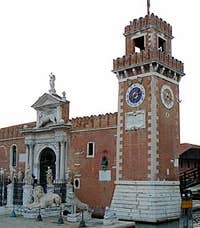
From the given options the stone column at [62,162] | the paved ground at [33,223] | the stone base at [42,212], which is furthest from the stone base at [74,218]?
the stone column at [62,162]

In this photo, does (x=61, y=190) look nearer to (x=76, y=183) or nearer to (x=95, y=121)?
(x=76, y=183)

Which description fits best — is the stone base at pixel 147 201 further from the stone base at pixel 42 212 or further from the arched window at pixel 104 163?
the stone base at pixel 42 212

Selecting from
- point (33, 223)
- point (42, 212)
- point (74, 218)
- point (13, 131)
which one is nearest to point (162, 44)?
point (74, 218)

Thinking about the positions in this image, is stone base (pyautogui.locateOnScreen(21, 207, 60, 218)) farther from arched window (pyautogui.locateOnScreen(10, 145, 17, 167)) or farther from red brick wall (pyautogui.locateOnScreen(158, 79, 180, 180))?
arched window (pyautogui.locateOnScreen(10, 145, 17, 167))

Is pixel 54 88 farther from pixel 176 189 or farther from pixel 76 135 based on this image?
pixel 176 189

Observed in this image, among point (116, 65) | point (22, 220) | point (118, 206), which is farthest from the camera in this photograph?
point (116, 65)

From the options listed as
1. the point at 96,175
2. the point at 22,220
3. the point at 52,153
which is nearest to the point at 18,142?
the point at 52,153

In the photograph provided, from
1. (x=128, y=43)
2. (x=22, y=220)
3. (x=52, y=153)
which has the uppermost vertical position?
(x=128, y=43)

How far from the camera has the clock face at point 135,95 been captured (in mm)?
21141

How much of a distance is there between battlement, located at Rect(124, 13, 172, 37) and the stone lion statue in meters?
10.1

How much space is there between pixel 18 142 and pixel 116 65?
1039cm

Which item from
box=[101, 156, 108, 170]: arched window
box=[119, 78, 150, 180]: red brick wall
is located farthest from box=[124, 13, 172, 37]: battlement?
box=[101, 156, 108, 170]: arched window

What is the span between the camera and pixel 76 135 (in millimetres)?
24797

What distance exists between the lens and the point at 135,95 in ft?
70.2
